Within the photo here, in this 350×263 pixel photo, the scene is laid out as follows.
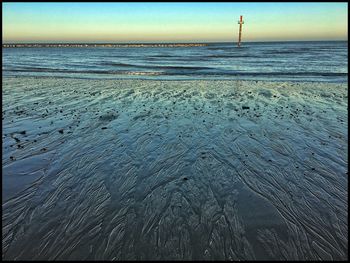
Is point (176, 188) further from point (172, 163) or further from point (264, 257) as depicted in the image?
point (264, 257)

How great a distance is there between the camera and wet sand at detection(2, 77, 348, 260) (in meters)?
4.04

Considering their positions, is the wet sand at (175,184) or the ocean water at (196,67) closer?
the wet sand at (175,184)

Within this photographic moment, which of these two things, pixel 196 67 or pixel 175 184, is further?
pixel 196 67

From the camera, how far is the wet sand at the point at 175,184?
4035 millimetres

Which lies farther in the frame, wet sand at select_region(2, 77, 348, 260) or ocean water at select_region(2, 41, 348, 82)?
ocean water at select_region(2, 41, 348, 82)

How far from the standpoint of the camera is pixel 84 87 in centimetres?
1814

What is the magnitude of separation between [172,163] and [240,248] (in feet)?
9.98

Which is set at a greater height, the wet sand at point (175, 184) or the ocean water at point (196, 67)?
the wet sand at point (175, 184)

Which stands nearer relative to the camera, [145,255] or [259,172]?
[145,255]

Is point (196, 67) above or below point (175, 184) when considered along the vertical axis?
below

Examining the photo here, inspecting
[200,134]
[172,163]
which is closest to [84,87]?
[200,134]

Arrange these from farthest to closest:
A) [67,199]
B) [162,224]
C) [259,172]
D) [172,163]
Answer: [172,163] < [259,172] < [67,199] < [162,224]

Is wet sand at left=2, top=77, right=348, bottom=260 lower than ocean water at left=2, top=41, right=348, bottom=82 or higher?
higher

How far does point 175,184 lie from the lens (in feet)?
18.7
